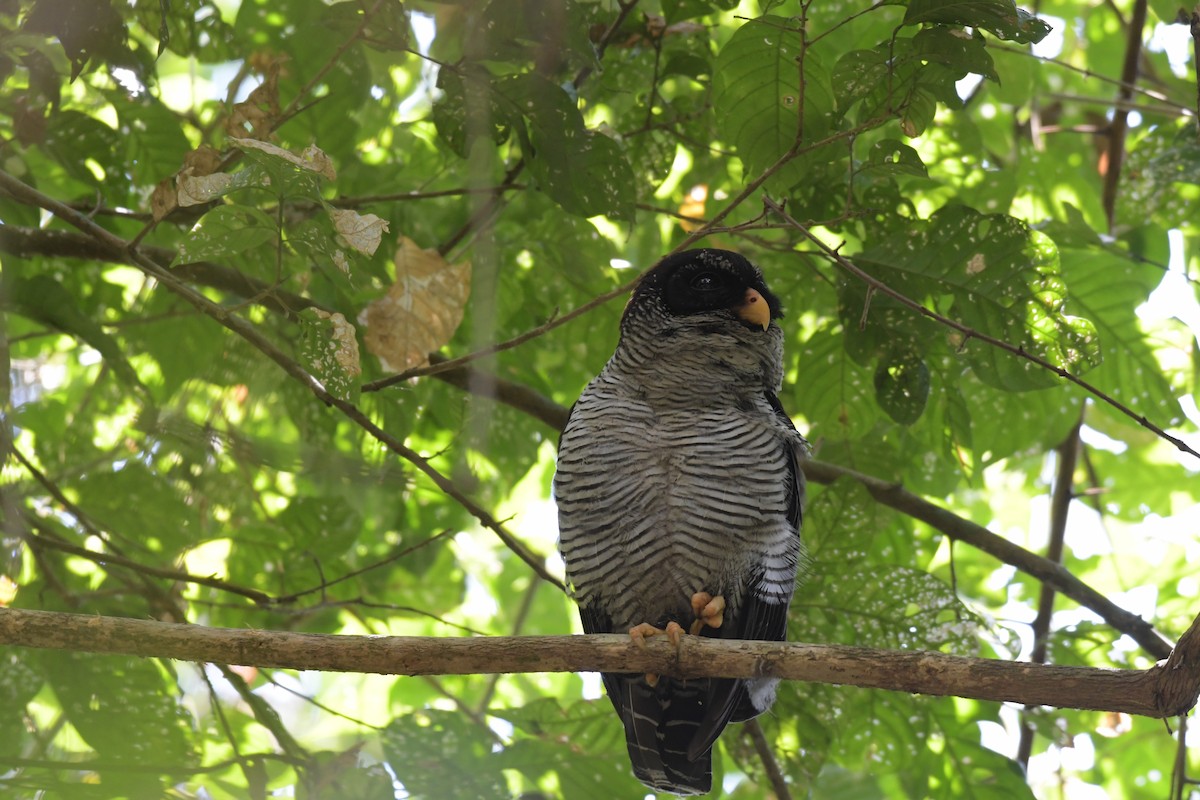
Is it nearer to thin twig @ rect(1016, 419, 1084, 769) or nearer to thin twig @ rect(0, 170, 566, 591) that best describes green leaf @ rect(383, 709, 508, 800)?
thin twig @ rect(0, 170, 566, 591)

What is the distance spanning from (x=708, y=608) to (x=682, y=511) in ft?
1.23

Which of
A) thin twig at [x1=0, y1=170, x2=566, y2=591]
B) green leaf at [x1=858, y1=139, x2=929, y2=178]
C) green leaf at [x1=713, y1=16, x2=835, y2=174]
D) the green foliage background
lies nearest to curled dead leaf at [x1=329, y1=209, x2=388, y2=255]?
the green foliage background

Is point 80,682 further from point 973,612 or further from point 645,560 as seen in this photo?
point 973,612

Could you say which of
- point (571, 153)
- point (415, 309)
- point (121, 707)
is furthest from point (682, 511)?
point (121, 707)

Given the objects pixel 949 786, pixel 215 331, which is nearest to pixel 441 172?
pixel 215 331

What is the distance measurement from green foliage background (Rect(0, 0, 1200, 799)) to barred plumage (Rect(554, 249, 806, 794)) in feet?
1.17

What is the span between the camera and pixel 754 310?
4.39 metres

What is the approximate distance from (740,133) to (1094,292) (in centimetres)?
185

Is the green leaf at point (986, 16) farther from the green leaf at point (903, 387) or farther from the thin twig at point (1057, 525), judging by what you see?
the thin twig at point (1057, 525)

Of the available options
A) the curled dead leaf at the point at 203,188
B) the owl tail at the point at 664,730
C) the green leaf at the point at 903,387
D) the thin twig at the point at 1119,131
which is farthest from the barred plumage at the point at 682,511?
the thin twig at the point at 1119,131

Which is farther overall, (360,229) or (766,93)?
(766,93)

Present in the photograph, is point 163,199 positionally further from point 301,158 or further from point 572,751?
point 572,751

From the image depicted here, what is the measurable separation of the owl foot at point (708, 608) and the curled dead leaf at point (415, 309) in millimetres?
1295

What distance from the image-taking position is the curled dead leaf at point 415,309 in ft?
12.7
